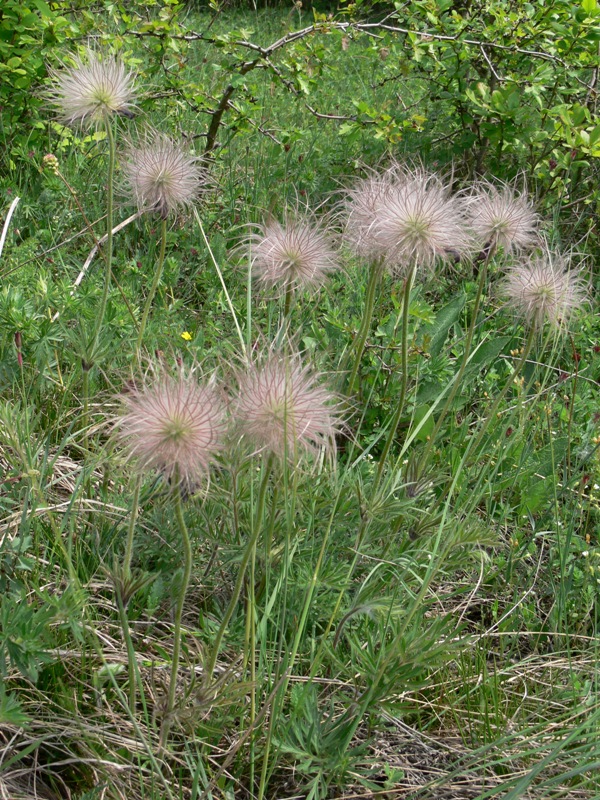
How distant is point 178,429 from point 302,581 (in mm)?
678

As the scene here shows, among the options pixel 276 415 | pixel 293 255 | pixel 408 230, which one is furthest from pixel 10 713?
pixel 408 230

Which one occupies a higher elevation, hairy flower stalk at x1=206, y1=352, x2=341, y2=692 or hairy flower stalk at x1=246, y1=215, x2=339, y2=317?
hairy flower stalk at x1=246, y1=215, x2=339, y2=317

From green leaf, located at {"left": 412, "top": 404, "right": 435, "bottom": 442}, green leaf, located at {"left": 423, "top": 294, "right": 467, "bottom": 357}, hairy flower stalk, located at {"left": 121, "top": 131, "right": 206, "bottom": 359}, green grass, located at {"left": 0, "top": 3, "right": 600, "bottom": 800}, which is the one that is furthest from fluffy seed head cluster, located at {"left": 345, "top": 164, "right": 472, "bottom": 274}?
green leaf, located at {"left": 423, "top": 294, "right": 467, "bottom": 357}

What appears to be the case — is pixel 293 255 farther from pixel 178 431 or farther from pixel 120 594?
pixel 120 594

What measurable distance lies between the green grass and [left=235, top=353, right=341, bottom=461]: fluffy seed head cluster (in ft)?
0.18

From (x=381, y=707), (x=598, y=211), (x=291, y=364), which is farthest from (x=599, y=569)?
(x=598, y=211)

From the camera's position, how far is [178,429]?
1399mm

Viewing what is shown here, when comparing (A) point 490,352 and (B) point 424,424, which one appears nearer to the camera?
(B) point 424,424

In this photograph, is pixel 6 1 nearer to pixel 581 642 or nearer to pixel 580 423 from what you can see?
pixel 580 423

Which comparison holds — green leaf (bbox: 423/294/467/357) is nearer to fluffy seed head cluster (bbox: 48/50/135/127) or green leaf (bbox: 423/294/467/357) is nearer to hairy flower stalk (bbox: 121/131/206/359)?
hairy flower stalk (bbox: 121/131/206/359)

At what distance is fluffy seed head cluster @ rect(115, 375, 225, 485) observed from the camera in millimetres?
1403

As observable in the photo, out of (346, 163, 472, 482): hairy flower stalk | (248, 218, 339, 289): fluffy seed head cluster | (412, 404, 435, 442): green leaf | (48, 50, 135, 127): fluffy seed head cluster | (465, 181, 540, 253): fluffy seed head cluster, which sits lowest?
(412, 404, 435, 442): green leaf

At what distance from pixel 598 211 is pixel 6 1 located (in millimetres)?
2893

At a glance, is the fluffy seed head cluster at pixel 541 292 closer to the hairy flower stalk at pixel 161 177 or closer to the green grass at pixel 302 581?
the green grass at pixel 302 581
